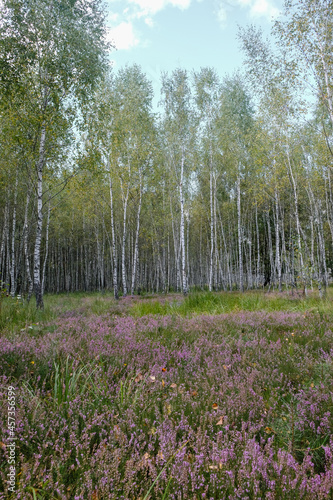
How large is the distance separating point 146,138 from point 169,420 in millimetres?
22125

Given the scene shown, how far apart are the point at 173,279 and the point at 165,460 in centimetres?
3542

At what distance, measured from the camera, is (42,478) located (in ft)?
5.41

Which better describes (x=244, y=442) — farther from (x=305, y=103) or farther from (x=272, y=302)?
(x=305, y=103)

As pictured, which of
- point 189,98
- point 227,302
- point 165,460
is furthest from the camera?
point 189,98

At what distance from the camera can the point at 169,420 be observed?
2.19m

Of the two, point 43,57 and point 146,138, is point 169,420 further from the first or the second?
point 146,138

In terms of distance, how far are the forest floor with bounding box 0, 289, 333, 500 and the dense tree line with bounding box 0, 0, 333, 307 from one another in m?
8.52

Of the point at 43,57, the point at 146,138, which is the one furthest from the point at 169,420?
the point at 146,138

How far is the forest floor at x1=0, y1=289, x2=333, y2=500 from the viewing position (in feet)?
5.26

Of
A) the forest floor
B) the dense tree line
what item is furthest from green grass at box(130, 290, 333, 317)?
the dense tree line

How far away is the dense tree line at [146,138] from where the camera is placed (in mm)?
11391

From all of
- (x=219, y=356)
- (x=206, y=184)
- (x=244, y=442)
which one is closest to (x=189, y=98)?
(x=206, y=184)

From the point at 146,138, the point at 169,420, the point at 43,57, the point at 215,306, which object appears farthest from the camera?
the point at 146,138

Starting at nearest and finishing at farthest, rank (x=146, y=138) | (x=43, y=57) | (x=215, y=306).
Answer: (x=215, y=306), (x=43, y=57), (x=146, y=138)
